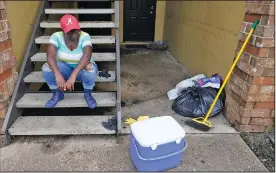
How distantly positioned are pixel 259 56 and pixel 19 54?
2.48 metres

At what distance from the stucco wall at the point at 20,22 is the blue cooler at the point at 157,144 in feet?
5.45

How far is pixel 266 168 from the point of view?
78.2 inches

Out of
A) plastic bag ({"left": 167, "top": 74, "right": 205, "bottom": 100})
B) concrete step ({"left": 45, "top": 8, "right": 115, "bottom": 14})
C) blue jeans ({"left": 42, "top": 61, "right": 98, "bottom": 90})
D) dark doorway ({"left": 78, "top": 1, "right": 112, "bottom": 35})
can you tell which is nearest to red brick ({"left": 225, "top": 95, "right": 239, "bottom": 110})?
plastic bag ({"left": 167, "top": 74, "right": 205, "bottom": 100})

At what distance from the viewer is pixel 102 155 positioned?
2.09 m

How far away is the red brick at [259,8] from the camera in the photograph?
1950 millimetres

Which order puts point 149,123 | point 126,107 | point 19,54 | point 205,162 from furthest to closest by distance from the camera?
point 126,107 < point 19,54 < point 205,162 < point 149,123

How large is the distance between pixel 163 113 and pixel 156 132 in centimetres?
106

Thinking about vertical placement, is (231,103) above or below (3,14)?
below

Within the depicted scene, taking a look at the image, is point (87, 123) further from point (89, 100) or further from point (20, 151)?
point (20, 151)

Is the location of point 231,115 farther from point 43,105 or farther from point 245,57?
point 43,105

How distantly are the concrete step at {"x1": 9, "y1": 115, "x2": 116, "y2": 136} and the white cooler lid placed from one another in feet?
1.65

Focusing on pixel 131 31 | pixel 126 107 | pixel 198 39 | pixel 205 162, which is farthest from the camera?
pixel 131 31

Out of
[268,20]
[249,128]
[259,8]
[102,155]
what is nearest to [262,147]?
[249,128]

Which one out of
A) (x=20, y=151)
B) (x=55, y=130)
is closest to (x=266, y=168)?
(x=55, y=130)
